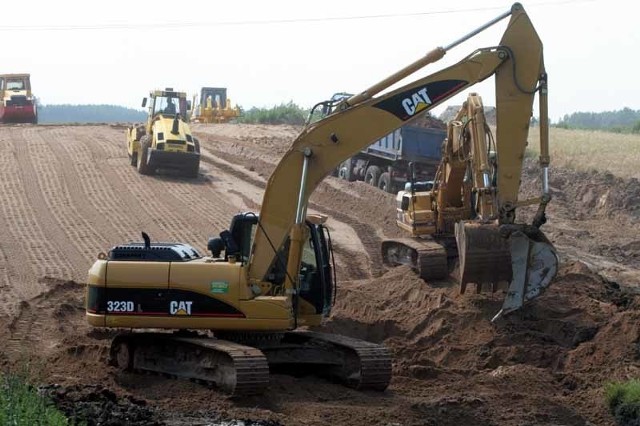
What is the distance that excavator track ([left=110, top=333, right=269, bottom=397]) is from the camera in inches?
508

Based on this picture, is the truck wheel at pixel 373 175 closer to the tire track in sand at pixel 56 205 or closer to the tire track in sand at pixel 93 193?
the tire track in sand at pixel 93 193

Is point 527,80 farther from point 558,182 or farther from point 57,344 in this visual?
point 558,182

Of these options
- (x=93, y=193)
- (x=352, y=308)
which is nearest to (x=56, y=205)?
(x=93, y=193)

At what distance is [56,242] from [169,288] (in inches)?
465

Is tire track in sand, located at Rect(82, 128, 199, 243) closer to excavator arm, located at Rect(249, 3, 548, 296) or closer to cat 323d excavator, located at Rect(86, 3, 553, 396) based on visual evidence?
cat 323d excavator, located at Rect(86, 3, 553, 396)

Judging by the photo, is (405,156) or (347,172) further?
(347,172)

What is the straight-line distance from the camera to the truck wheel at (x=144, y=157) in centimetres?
3372

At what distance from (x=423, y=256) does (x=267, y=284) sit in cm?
765

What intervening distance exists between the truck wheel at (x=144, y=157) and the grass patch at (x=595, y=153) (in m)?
12.2

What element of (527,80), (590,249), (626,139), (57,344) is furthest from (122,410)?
(626,139)

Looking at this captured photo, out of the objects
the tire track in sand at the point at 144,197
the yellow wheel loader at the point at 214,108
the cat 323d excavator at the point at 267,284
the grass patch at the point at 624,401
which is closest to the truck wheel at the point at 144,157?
the tire track in sand at the point at 144,197

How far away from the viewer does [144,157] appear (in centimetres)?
3375

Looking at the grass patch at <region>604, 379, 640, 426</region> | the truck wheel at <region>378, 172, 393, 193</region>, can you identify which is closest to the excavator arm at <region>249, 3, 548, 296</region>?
the grass patch at <region>604, 379, 640, 426</region>

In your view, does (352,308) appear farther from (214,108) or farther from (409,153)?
(214,108)
